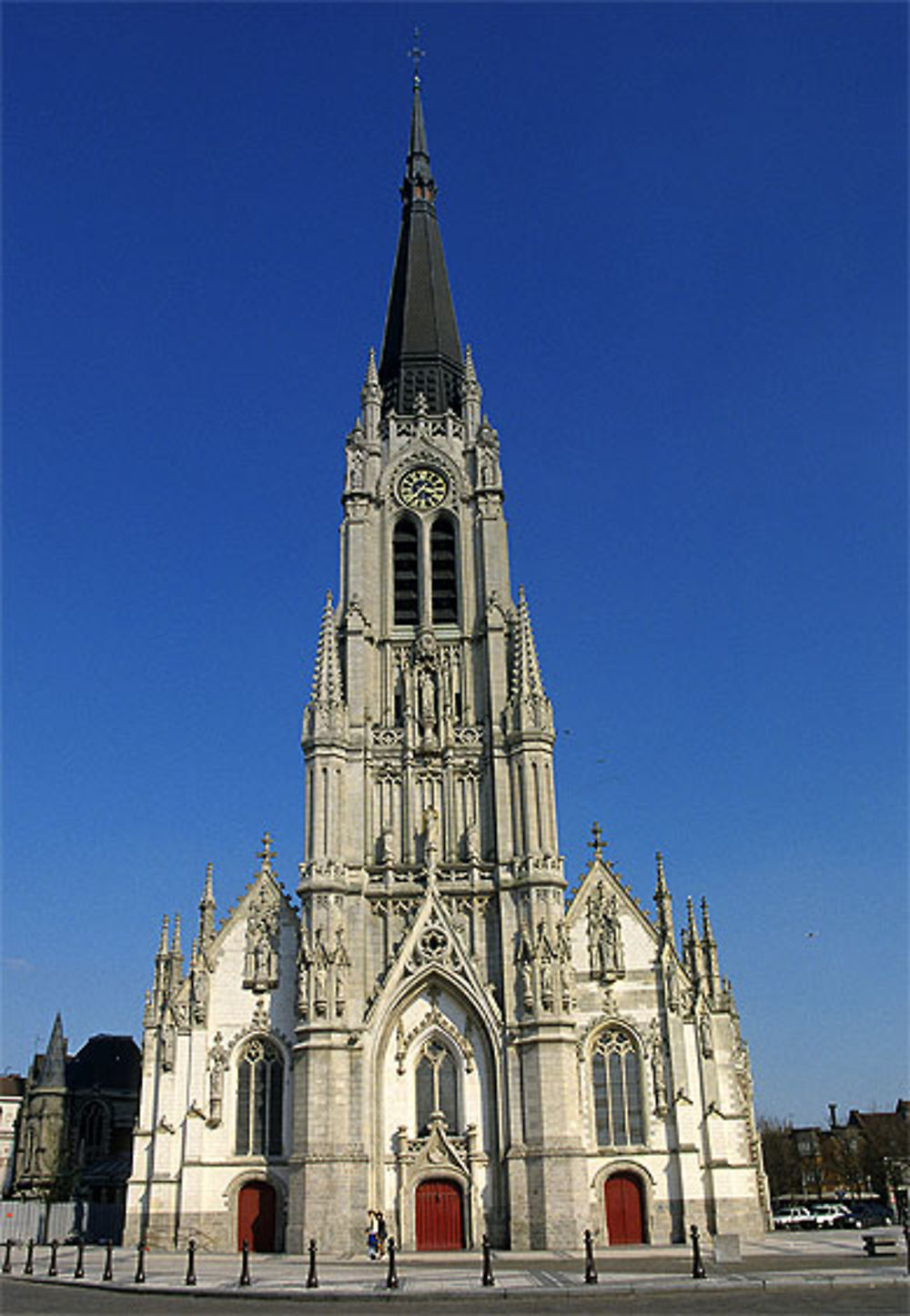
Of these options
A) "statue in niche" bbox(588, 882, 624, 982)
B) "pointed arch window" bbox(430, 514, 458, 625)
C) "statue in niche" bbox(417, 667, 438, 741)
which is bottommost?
"statue in niche" bbox(588, 882, 624, 982)

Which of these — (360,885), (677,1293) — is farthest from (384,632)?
(677,1293)

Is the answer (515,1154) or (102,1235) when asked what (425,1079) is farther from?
Result: (102,1235)

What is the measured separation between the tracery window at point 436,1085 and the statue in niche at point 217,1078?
723 cm

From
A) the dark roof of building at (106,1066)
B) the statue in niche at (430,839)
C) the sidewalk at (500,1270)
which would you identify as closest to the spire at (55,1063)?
the dark roof of building at (106,1066)

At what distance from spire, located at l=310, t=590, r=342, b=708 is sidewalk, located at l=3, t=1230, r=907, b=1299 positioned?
19780mm

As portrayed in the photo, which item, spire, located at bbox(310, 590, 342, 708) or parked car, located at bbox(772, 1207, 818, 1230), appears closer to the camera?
spire, located at bbox(310, 590, 342, 708)

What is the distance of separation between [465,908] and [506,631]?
464 inches

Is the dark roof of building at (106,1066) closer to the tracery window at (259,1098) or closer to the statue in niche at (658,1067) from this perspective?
the tracery window at (259,1098)

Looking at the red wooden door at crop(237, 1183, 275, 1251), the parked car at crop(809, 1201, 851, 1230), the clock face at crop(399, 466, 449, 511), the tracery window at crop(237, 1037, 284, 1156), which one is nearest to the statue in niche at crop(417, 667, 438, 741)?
the clock face at crop(399, 466, 449, 511)

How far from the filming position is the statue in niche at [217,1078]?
136 feet

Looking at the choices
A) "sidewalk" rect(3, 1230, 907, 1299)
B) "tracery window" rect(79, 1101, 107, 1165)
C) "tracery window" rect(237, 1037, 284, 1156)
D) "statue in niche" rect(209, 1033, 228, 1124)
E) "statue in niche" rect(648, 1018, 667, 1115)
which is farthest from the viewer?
"tracery window" rect(79, 1101, 107, 1165)

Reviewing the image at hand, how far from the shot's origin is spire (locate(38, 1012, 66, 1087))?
75062 millimetres

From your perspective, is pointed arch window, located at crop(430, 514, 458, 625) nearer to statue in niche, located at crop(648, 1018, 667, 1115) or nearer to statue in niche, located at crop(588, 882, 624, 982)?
statue in niche, located at crop(588, 882, 624, 982)

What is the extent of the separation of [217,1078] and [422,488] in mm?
26396
